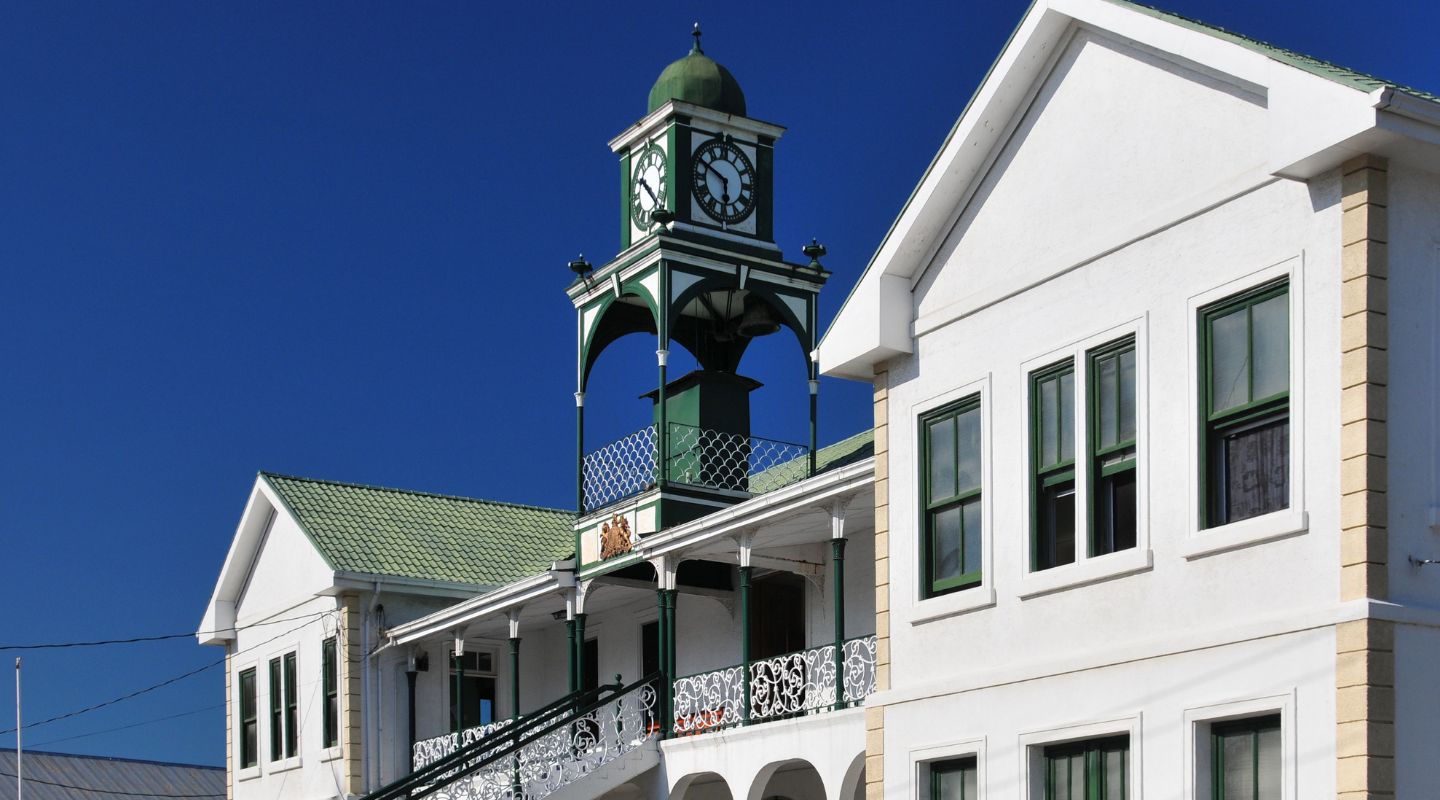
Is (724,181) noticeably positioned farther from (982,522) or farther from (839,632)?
(982,522)

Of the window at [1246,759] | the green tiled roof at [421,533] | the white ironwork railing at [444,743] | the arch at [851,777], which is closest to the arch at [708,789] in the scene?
the white ironwork railing at [444,743]

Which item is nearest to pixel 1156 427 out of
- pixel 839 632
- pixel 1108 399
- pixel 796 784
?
pixel 1108 399

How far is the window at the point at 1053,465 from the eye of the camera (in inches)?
712

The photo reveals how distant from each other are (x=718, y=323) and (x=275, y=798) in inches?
486

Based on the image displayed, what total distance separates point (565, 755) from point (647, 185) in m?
7.63

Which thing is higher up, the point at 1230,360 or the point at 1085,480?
the point at 1230,360

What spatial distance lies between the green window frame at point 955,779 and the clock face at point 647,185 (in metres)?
11.4

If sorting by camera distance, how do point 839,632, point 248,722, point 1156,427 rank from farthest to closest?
point 248,722
point 839,632
point 1156,427

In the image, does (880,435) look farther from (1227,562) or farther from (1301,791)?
(1301,791)

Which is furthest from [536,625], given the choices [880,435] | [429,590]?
[880,435]

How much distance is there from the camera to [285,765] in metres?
36.2

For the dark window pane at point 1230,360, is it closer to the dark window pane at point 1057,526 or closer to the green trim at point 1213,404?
the green trim at point 1213,404

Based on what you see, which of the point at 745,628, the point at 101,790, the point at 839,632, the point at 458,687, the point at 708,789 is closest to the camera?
the point at 839,632

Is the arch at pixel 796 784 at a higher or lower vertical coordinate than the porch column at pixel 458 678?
lower
